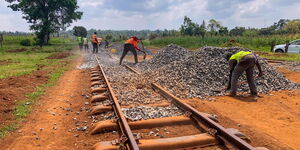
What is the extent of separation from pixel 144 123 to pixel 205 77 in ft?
13.5

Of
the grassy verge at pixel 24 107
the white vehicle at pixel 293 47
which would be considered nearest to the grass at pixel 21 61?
the grassy verge at pixel 24 107

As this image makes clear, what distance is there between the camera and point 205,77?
8.02m

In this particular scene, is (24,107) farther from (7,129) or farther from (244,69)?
(244,69)

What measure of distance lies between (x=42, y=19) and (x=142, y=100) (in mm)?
Result: 37987

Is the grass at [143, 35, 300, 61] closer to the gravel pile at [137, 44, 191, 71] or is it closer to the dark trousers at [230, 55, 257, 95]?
the gravel pile at [137, 44, 191, 71]

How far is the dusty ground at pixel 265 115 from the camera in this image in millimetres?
4163

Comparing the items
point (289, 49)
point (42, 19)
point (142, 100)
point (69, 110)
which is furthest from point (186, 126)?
point (42, 19)

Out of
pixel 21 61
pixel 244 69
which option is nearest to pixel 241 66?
pixel 244 69

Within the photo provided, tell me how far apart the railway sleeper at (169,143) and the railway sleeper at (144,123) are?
27.1 inches

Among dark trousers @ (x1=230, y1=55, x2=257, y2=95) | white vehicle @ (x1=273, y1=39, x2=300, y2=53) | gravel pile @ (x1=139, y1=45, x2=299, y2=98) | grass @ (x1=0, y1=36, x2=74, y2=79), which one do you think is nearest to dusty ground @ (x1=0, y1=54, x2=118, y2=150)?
gravel pile @ (x1=139, y1=45, x2=299, y2=98)

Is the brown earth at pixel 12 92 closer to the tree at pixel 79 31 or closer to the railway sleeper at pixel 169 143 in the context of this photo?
the railway sleeper at pixel 169 143

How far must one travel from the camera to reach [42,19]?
38781 millimetres

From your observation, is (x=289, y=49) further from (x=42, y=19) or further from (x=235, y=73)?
(x=42, y=19)

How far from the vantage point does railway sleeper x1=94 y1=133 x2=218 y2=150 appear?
3553 mm
